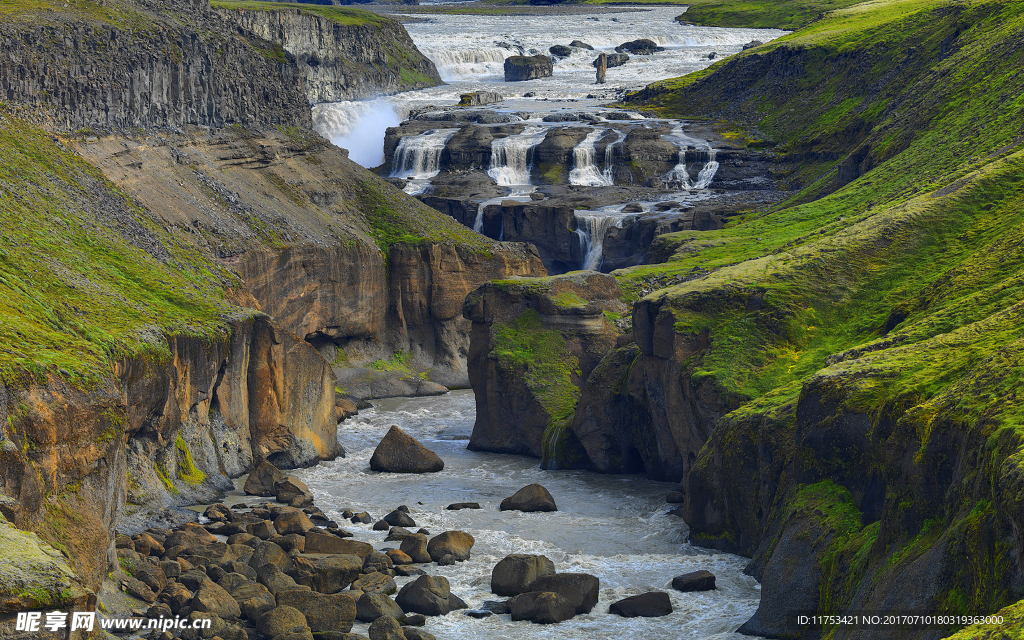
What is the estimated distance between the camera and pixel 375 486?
5781cm

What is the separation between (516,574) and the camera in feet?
136

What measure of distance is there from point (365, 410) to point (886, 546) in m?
46.8

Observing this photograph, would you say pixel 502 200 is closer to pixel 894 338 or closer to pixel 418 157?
pixel 418 157

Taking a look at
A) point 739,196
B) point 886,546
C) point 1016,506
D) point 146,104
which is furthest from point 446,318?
point 1016,506

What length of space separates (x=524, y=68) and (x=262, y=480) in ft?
444

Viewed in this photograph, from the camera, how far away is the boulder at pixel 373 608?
38.8m

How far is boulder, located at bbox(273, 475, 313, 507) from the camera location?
53312 mm

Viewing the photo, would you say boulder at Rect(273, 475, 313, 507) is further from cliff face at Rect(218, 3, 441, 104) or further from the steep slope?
cliff face at Rect(218, 3, 441, 104)

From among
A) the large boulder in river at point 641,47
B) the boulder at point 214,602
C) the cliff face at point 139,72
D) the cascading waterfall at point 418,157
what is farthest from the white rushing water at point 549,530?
the large boulder in river at point 641,47

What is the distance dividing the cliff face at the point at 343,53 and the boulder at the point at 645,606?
5527 inches

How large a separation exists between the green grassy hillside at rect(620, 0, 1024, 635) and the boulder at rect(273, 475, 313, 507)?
636 inches

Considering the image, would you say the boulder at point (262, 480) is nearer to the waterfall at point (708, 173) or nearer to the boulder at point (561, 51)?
the waterfall at point (708, 173)

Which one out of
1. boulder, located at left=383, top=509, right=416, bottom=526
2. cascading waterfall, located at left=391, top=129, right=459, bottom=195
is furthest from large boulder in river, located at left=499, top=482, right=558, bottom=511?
cascading waterfall, located at left=391, top=129, right=459, bottom=195

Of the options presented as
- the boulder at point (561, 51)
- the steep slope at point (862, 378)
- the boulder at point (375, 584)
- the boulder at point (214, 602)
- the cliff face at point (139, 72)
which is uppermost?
the boulder at point (561, 51)
